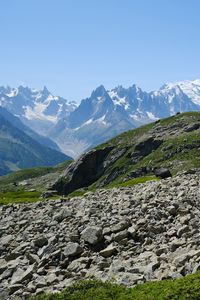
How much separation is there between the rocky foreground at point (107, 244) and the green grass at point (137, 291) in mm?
1220

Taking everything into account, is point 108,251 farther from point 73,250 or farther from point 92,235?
point 92,235

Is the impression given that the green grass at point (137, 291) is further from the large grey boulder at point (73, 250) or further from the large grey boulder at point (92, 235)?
the large grey boulder at point (92, 235)

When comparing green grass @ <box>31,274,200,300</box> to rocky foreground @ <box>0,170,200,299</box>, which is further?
rocky foreground @ <box>0,170,200,299</box>

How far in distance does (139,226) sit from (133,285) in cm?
882

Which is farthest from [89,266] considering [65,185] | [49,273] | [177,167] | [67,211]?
[65,185]

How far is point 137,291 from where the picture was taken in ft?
67.6

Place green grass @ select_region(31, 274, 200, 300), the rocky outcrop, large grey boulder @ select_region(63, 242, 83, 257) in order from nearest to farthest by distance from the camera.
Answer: green grass @ select_region(31, 274, 200, 300), large grey boulder @ select_region(63, 242, 83, 257), the rocky outcrop

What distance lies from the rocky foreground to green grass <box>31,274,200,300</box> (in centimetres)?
122

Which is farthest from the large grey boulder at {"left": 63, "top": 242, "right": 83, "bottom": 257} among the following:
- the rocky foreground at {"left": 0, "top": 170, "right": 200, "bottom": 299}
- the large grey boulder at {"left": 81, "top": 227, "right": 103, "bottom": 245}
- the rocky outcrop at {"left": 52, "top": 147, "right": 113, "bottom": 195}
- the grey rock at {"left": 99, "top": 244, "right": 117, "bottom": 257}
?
the rocky outcrop at {"left": 52, "top": 147, "right": 113, "bottom": 195}

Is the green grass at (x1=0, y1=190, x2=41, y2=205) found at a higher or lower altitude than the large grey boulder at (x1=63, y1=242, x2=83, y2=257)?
lower

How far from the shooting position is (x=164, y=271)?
22688 mm

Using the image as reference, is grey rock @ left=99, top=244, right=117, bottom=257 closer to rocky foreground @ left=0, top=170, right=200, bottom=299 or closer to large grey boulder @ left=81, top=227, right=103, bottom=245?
rocky foreground @ left=0, top=170, right=200, bottom=299

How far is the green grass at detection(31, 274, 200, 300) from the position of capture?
1864 cm

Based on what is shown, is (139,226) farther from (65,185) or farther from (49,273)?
(65,185)
